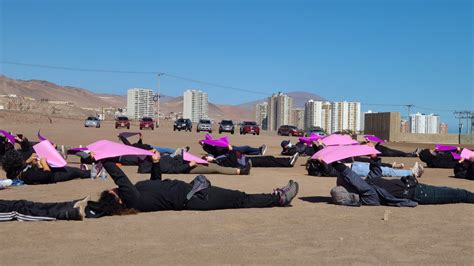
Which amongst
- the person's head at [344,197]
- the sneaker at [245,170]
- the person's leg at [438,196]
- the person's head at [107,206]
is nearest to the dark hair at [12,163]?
the person's head at [107,206]

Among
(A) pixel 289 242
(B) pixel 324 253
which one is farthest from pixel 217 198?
(B) pixel 324 253

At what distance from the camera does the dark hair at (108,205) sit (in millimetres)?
7164

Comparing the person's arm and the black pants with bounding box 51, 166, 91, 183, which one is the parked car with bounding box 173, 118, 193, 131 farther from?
the person's arm

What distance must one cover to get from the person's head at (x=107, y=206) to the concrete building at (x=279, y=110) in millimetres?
128683

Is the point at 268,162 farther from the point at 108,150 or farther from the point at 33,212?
the point at 33,212

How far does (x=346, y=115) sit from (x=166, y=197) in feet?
360

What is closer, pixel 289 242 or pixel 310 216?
pixel 289 242

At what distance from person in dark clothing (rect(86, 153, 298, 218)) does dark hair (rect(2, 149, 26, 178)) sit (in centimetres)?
370

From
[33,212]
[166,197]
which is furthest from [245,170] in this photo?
[33,212]

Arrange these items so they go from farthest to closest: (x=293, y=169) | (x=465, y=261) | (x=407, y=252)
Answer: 1. (x=293, y=169)
2. (x=407, y=252)
3. (x=465, y=261)

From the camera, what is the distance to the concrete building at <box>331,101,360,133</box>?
114062 mm

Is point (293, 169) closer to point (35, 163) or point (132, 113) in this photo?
point (35, 163)

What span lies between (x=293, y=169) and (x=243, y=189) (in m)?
4.98

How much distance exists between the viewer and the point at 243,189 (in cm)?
1040
